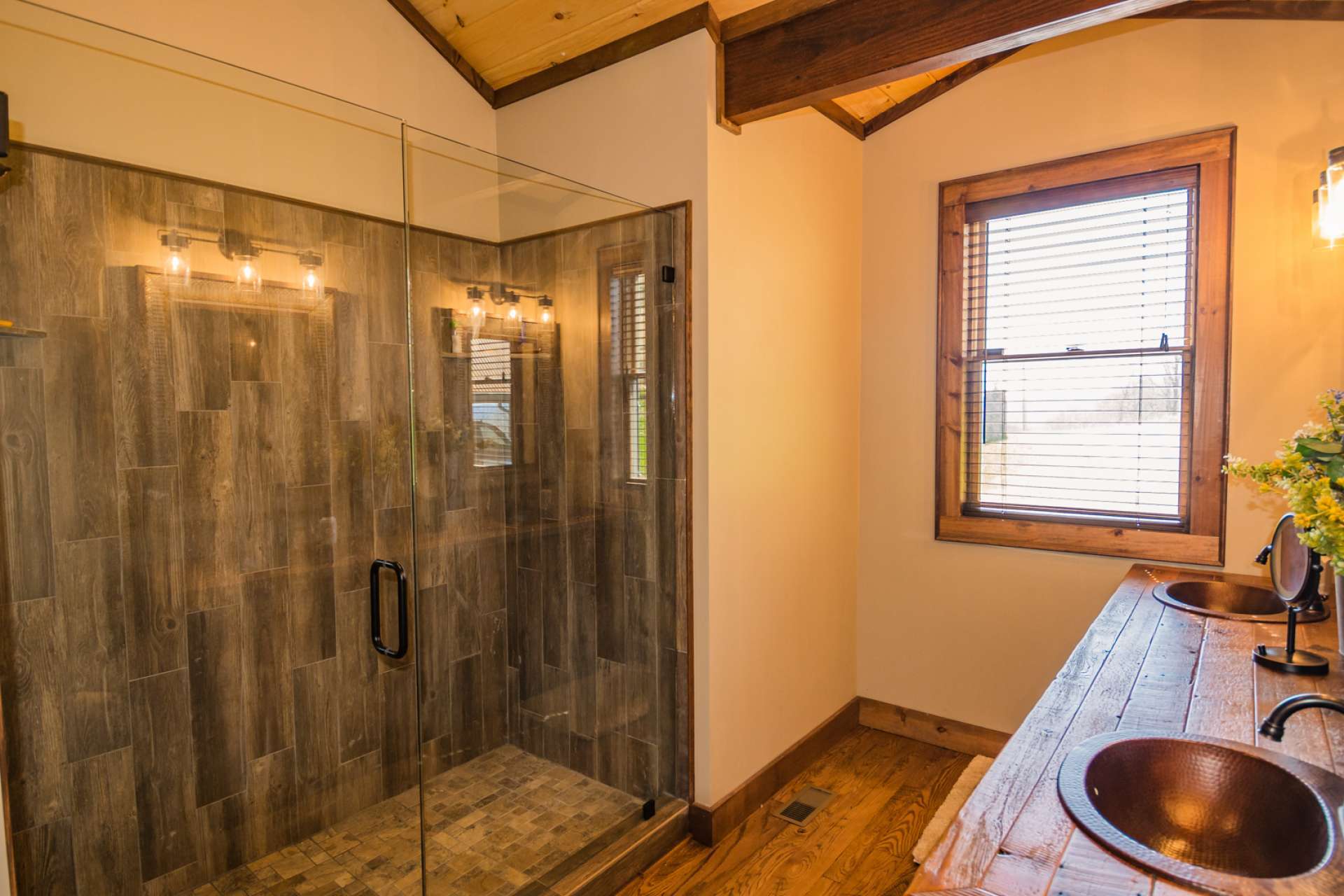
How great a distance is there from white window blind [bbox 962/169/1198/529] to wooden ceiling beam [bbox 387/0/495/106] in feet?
6.93

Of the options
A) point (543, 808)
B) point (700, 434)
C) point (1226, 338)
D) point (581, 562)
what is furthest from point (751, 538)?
point (1226, 338)

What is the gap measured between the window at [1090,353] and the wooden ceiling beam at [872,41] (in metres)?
0.92

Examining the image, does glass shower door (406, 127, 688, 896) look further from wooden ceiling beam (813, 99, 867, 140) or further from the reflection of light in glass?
wooden ceiling beam (813, 99, 867, 140)

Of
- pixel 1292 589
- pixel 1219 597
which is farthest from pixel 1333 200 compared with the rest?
pixel 1219 597

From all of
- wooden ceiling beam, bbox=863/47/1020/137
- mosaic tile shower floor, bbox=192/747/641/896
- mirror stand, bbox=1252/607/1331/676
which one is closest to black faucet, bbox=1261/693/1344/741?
mirror stand, bbox=1252/607/1331/676

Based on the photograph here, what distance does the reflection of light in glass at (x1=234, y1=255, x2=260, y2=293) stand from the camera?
1847 millimetres

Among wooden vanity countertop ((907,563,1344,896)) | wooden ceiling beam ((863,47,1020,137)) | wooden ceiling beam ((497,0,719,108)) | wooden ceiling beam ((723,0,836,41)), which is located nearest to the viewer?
wooden vanity countertop ((907,563,1344,896))

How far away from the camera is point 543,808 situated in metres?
2.30

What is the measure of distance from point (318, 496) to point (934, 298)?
2.56 metres

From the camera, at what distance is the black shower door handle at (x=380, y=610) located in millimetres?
2016

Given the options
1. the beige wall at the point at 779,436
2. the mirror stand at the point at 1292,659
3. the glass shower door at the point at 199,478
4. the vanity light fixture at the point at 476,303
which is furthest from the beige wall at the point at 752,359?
the mirror stand at the point at 1292,659

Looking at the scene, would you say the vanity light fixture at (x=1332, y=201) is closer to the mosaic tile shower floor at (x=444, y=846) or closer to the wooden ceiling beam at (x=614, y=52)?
the wooden ceiling beam at (x=614, y=52)

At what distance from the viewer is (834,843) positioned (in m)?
2.47

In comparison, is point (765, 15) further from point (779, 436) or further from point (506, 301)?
→ point (779, 436)
